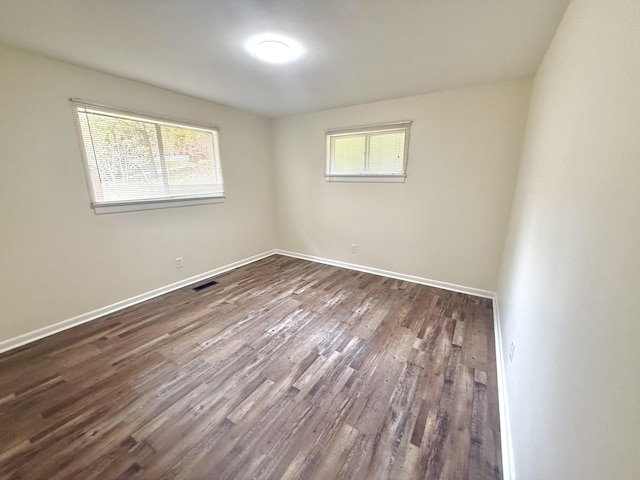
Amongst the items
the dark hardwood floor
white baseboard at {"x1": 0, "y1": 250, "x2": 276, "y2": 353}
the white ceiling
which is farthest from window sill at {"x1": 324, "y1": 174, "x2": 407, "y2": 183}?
white baseboard at {"x1": 0, "y1": 250, "x2": 276, "y2": 353}

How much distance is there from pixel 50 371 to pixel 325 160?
12.2 feet

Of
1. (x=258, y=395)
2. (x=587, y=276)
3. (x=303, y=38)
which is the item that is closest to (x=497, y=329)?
(x=587, y=276)

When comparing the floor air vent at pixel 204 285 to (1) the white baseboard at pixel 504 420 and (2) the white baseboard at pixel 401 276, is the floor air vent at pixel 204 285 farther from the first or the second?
(1) the white baseboard at pixel 504 420

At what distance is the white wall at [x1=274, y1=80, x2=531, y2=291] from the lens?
269cm

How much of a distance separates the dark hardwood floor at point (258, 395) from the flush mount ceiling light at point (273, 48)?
7.82 ft

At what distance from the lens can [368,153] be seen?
352 centimetres

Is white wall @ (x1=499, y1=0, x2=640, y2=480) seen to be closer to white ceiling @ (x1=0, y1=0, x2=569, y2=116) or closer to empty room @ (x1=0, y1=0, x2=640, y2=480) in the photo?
empty room @ (x1=0, y1=0, x2=640, y2=480)

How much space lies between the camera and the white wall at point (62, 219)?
2.04 metres

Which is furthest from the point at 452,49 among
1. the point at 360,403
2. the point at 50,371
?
the point at 50,371

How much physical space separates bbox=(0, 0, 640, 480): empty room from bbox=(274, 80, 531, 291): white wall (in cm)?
3

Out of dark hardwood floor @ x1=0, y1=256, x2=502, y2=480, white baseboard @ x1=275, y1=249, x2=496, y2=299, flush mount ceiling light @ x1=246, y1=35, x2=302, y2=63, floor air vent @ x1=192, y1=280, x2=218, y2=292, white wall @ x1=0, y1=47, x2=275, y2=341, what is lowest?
dark hardwood floor @ x1=0, y1=256, x2=502, y2=480

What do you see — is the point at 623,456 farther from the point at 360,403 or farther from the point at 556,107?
Result: the point at 556,107

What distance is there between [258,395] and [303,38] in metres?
2.54

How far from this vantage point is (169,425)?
4.87ft
